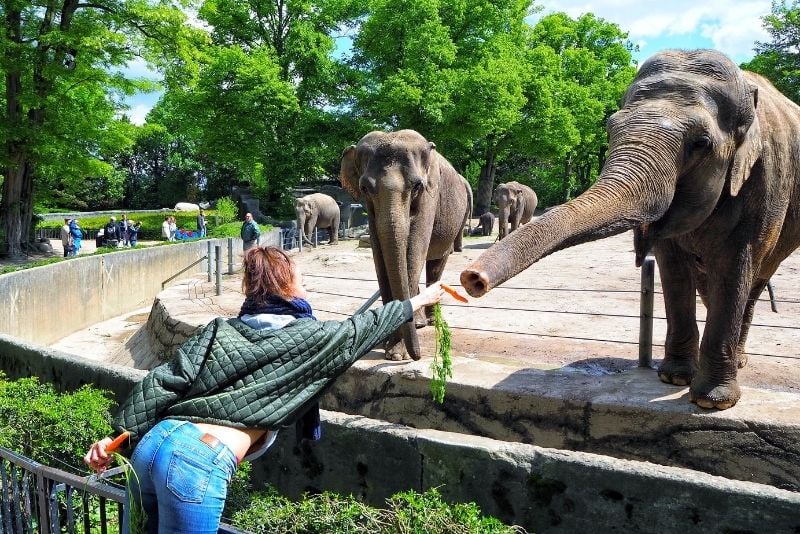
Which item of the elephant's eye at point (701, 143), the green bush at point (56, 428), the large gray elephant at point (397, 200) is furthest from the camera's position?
the large gray elephant at point (397, 200)

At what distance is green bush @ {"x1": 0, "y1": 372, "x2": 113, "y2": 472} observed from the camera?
444 cm

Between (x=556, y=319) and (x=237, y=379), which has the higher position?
(x=237, y=379)

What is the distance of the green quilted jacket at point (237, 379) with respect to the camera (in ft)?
8.99

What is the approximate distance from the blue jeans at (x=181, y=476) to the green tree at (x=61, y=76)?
2122 cm

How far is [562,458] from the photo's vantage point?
3.29 metres

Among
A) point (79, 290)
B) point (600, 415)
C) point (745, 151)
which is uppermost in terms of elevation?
point (745, 151)

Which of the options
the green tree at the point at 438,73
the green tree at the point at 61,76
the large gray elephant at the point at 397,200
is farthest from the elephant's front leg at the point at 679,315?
the green tree at the point at 438,73

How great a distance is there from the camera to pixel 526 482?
338 cm

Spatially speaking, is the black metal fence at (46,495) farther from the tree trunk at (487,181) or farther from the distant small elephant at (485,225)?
the tree trunk at (487,181)

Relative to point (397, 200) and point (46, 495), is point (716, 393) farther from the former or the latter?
point (46, 495)

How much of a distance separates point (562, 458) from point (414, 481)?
2.81 ft

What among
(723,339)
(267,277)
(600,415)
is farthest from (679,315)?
(267,277)

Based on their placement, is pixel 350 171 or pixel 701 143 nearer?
pixel 701 143

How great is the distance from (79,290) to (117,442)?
10.5 meters
